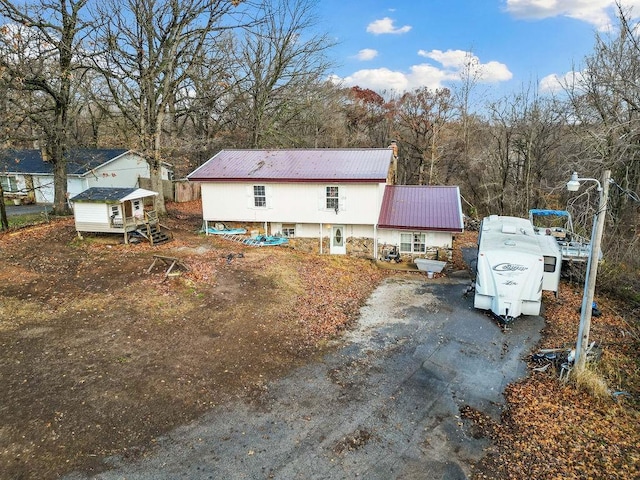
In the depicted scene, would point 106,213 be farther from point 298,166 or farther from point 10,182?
point 10,182

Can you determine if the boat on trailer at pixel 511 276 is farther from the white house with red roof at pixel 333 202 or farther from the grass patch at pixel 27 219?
the grass patch at pixel 27 219

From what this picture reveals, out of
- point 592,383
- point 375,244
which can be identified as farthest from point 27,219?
point 592,383

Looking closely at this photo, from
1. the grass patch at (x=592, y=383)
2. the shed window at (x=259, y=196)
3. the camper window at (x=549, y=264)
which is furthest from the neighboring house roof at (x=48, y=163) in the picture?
the grass patch at (x=592, y=383)

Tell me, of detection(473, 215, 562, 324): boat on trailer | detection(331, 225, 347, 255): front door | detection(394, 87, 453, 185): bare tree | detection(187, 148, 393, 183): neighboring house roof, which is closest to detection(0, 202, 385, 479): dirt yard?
detection(331, 225, 347, 255): front door

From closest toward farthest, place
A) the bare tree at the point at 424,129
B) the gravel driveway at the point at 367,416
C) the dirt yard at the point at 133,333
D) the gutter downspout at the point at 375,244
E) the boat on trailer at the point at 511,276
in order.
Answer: the gravel driveway at the point at 367,416 < the dirt yard at the point at 133,333 < the boat on trailer at the point at 511,276 < the gutter downspout at the point at 375,244 < the bare tree at the point at 424,129

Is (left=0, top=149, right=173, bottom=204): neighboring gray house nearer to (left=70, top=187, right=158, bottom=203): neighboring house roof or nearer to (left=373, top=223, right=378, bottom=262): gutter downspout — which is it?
(left=70, top=187, right=158, bottom=203): neighboring house roof
